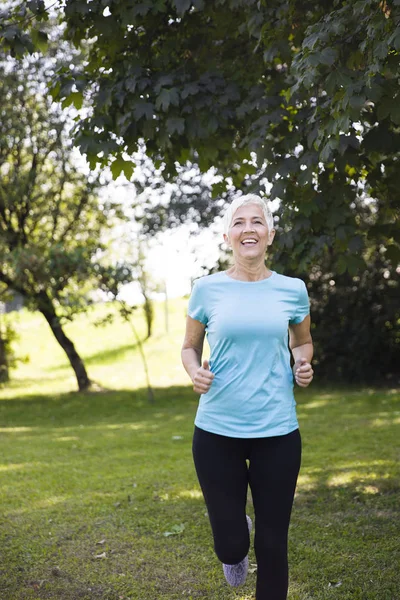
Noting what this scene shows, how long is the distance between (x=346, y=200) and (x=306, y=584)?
2.89 meters

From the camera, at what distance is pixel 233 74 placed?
5.98 m

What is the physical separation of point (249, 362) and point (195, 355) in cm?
34

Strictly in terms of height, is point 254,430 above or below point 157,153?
below

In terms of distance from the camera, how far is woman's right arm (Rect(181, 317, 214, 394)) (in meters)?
3.19

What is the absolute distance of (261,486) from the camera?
3287 millimetres

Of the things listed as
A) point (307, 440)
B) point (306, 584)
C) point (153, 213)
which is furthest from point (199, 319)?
point (153, 213)

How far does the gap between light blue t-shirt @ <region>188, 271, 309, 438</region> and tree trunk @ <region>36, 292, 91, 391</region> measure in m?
13.3

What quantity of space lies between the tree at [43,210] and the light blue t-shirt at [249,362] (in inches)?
475

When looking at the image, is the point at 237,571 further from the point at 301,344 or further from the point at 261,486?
the point at 301,344

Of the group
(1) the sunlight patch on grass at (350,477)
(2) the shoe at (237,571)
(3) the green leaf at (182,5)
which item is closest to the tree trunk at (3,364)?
(1) the sunlight patch on grass at (350,477)

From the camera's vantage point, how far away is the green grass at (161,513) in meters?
4.41

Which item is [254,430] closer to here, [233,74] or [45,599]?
[45,599]

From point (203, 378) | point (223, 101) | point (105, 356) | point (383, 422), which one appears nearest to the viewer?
point (203, 378)

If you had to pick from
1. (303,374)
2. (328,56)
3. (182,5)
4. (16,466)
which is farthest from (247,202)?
(16,466)
